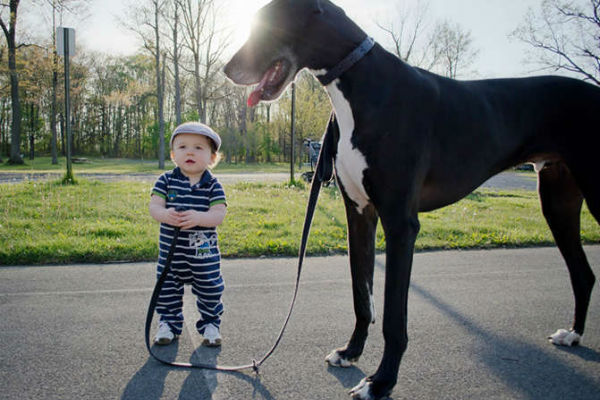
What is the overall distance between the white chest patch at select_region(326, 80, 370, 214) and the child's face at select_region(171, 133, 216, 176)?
3.53 feet

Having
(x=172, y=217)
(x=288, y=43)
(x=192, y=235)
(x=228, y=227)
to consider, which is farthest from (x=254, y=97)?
(x=228, y=227)

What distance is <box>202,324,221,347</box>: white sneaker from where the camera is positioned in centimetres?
306

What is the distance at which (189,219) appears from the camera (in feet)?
9.65

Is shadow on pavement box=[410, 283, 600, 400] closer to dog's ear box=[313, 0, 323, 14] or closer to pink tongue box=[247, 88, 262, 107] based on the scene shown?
pink tongue box=[247, 88, 262, 107]

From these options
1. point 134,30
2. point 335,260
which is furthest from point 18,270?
point 134,30

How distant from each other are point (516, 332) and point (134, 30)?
1080 inches

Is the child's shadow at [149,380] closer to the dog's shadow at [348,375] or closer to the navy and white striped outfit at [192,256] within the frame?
the navy and white striped outfit at [192,256]

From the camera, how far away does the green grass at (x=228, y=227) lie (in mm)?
5590

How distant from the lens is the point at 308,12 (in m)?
2.32

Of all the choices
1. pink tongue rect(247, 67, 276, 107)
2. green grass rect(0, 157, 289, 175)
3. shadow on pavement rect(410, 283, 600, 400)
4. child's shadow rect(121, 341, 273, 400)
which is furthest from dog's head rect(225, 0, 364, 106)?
green grass rect(0, 157, 289, 175)

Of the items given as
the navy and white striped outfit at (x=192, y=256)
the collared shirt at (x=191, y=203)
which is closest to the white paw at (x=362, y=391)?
the navy and white striped outfit at (x=192, y=256)

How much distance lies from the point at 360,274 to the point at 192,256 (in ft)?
3.96

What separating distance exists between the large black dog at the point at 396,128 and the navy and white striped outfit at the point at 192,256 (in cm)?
97

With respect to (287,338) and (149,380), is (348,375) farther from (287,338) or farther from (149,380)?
(149,380)
